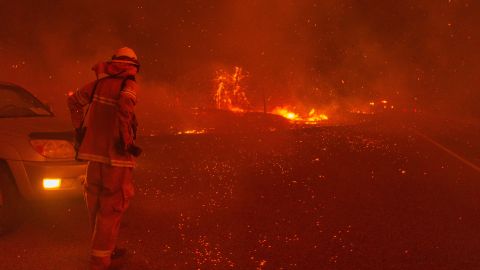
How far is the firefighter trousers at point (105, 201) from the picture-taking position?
3678 mm

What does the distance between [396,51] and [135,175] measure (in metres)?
27.9

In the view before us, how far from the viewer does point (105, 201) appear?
3.73 metres

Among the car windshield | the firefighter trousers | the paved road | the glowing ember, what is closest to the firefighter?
the firefighter trousers

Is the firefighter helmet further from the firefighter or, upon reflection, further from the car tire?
the car tire

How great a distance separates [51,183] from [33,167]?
22cm

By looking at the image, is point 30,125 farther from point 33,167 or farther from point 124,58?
point 124,58

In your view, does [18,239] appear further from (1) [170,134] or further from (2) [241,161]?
(1) [170,134]

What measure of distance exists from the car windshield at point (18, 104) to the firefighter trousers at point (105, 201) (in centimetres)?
205

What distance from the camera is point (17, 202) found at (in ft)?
14.8

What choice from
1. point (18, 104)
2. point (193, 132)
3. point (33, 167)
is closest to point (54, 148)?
point (33, 167)

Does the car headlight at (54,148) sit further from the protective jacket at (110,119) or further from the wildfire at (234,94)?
the wildfire at (234,94)

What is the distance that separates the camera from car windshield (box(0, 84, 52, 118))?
211 inches

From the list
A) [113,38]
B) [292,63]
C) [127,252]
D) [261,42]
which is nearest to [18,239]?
[127,252]

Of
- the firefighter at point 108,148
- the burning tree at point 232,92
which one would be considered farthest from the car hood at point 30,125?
the burning tree at point 232,92
